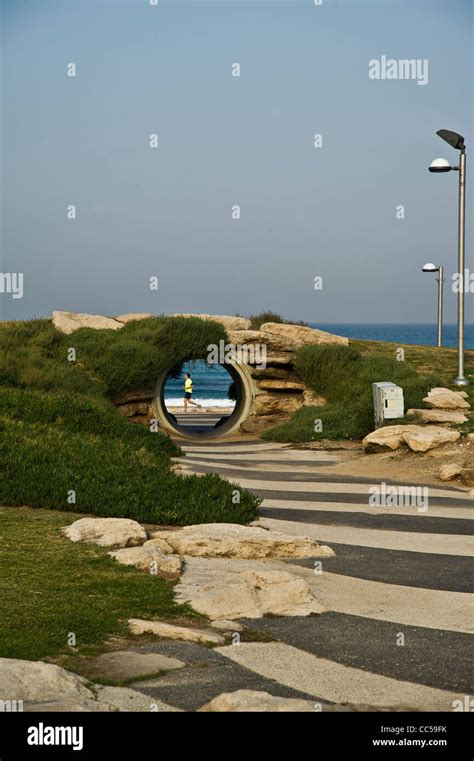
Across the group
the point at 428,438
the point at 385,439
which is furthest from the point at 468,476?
the point at 385,439

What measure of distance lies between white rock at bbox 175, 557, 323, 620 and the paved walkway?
0.18m

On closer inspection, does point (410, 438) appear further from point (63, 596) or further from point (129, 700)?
point (129, 700)

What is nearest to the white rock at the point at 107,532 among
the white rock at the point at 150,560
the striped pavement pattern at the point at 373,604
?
the white rock at the point at 150,560

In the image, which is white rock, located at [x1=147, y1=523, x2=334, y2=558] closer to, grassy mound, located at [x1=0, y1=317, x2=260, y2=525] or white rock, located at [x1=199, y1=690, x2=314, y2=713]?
grassy mound, located at [x1=0, y1=317, x2=260, y2=525]

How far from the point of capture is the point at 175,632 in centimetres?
657

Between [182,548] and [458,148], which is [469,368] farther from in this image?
[182,548]

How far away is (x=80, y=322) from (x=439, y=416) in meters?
12.2

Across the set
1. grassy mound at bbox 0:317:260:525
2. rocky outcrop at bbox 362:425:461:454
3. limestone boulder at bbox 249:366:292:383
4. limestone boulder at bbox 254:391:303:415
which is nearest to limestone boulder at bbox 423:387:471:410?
rocky outcrop at bbox 362:425:461:454

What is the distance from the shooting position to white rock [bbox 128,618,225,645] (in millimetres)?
6461

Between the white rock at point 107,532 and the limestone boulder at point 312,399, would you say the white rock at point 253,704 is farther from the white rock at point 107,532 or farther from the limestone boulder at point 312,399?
the limestone boulder at point 312,399

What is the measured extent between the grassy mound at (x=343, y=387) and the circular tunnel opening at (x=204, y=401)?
6.71 feet

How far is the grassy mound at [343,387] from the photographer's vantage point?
64.2 ft
